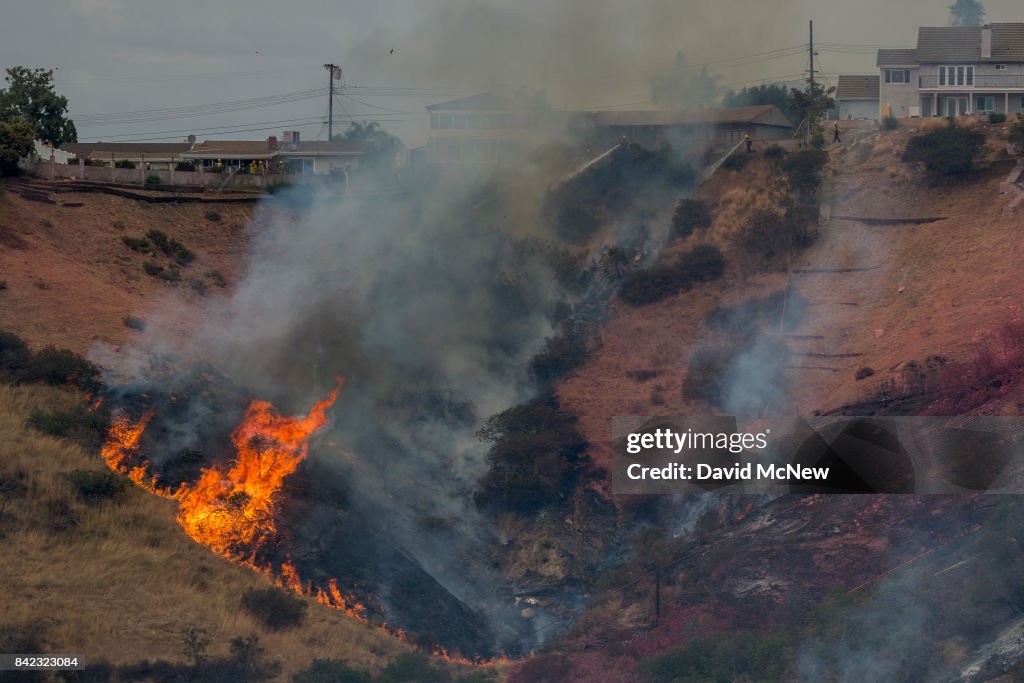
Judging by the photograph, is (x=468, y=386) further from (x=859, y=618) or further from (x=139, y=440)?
(x=859, y=618)

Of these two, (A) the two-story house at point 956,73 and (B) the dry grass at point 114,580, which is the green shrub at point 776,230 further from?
(B) the dry grass at point 114,580

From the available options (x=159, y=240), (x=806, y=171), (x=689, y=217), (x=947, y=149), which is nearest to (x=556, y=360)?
(x=689, y=217)

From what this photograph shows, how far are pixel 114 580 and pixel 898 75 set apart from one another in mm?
55964

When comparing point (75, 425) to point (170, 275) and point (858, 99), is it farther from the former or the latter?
point (858, 99)

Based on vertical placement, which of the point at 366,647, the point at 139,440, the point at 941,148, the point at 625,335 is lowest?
the point at 366,647

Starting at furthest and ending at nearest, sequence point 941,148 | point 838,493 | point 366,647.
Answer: point 941,148 < point 838,493 < point 366,647

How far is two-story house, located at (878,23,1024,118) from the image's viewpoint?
74.9 meters

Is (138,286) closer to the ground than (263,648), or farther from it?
farther from it

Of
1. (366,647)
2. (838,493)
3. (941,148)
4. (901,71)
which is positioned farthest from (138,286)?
(901,71)

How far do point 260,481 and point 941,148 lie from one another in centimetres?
3590

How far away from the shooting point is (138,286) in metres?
58.3

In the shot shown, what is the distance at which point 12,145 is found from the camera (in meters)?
64.2

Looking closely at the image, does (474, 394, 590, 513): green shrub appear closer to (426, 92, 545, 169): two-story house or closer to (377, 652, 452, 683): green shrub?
(377, 652, 452, 683): green shrub

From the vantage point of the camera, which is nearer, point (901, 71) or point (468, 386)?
point (468, 386)
